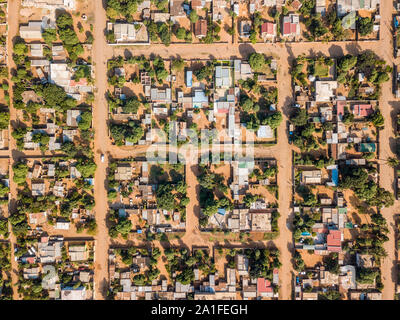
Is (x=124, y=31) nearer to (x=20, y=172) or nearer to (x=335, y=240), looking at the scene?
(x=20, y=172)

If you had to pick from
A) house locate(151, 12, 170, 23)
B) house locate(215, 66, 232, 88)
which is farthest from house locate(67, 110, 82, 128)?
house locate(215, 66, 232, 88)

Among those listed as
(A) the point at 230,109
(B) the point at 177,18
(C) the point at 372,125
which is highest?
(B) the point at 177,18

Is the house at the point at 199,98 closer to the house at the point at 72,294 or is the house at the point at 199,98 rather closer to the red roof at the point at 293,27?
the red roof at the point at 293,27

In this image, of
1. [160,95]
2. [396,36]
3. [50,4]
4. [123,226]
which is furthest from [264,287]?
[50,4]

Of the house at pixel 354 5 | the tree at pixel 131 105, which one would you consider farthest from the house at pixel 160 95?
the house at pixel 354 5

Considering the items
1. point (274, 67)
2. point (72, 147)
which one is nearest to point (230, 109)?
point (274, 67)
